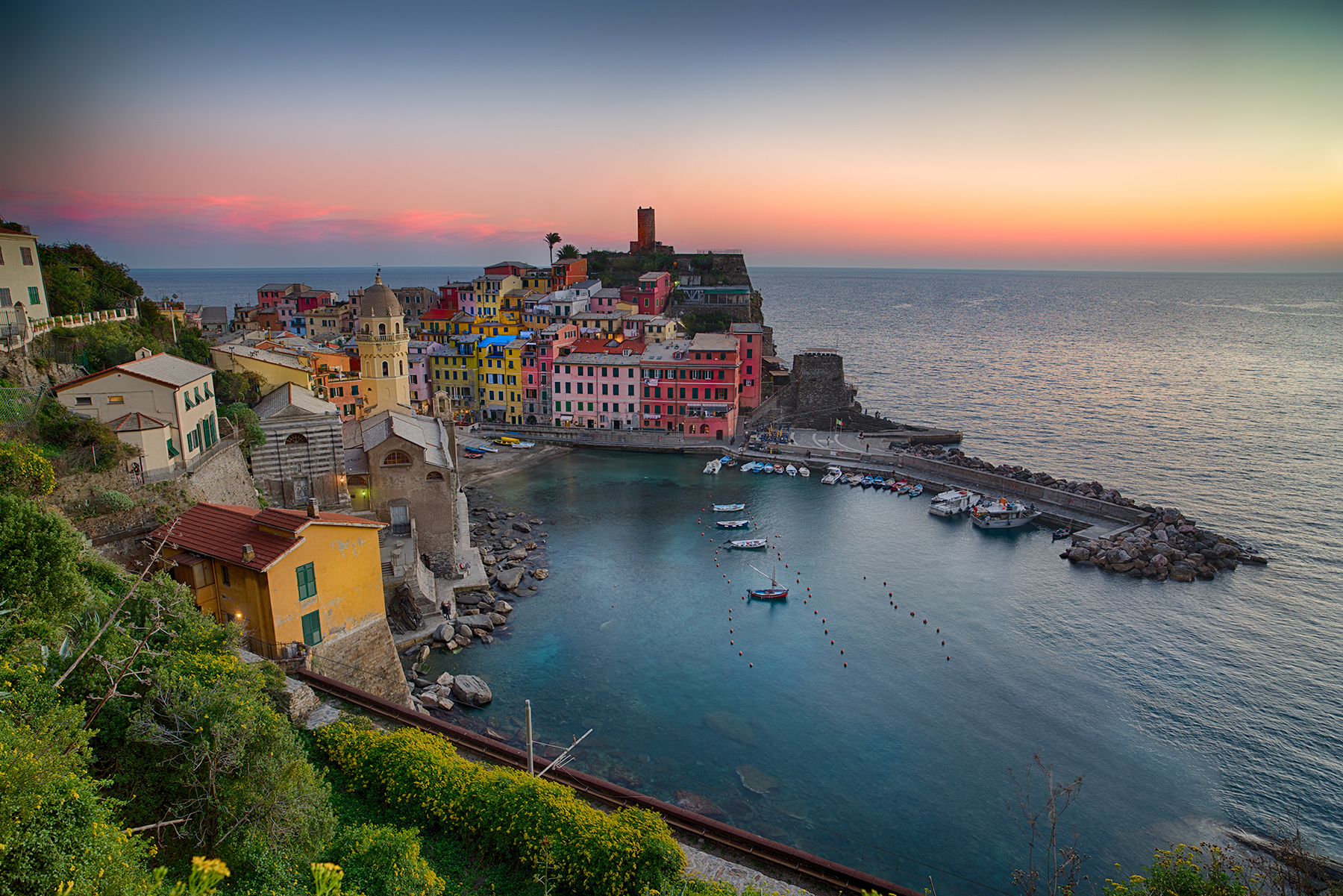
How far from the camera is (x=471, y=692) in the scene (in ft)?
82.2

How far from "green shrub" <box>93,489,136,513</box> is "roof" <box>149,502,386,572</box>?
1.08 meters

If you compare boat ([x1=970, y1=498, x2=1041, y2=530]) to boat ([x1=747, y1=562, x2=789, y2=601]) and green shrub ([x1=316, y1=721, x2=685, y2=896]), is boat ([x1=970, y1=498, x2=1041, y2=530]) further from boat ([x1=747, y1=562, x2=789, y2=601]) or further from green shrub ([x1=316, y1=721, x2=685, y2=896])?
green shrub ([x1=316, y1=721, x2=685, y2=896])

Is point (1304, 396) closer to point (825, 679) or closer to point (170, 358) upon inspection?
point (825, 679)

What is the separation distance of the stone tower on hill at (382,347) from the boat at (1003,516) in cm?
3632

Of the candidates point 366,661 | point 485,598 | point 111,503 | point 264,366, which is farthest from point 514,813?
point 264,366

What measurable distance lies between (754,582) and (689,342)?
3345 centimetres

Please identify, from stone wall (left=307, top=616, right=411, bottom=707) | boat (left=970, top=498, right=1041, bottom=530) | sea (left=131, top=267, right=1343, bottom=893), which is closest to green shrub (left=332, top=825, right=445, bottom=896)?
stone wall (left=307, top=616, right=411, bottom=707)

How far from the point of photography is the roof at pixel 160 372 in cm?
2184

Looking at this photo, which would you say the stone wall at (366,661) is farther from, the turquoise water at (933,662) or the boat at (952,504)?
the boat at (952,504)

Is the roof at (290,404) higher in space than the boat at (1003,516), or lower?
higher

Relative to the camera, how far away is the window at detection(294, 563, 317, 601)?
18.7 m

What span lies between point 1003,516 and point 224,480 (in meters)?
42.2

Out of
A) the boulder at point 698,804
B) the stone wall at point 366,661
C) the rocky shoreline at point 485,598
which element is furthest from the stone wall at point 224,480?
the boulder at point 698,804

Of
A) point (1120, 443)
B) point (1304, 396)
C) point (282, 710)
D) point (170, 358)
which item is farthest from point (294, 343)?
point (1304, 396)
